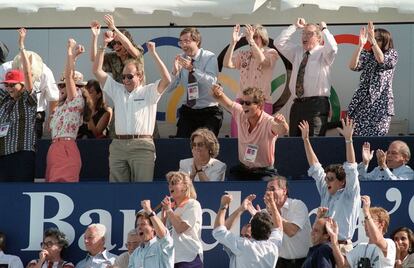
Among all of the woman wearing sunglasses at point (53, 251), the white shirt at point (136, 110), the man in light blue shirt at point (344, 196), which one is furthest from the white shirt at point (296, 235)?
the woman wearing sunglasses at point (53, 251)

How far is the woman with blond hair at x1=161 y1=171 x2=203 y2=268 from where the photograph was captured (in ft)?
50.5

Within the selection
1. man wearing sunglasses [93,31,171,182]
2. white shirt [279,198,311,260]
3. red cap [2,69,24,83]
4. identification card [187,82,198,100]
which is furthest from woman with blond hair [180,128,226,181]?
red cap [2,69,24,83]

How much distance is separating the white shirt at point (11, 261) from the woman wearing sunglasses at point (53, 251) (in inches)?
4.0

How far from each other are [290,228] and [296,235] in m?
0.10

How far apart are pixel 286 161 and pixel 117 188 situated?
82.2 inches

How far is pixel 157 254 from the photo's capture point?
1498 centimetres

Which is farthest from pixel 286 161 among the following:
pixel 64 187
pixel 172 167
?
pixel 64 187

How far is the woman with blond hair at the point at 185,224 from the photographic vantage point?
1538cm

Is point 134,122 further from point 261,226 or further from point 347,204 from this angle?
point 347,204

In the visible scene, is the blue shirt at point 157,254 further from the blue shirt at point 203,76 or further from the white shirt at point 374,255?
the blue shirt at point 203,76

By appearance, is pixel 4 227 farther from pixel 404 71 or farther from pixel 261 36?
pixel 404 71

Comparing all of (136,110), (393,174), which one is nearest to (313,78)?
(393,174)

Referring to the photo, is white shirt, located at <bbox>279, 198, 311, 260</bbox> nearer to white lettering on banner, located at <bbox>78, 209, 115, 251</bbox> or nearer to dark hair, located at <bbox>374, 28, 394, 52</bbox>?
white lettering on banner, located at <bbox>78, 209, 115, 251</bbox>

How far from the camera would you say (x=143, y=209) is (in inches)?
607
